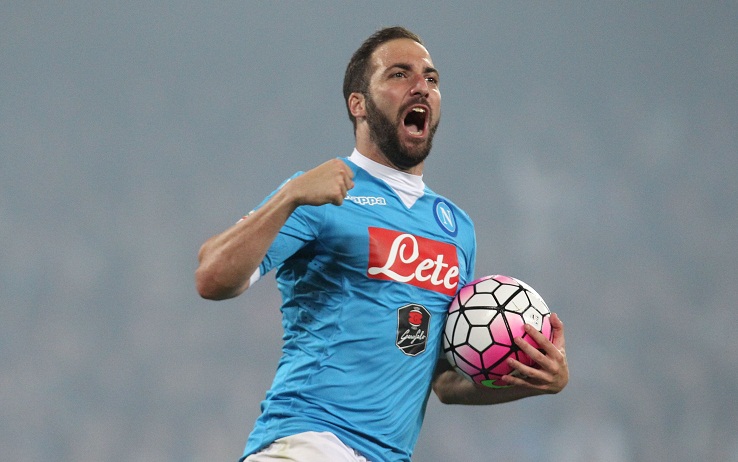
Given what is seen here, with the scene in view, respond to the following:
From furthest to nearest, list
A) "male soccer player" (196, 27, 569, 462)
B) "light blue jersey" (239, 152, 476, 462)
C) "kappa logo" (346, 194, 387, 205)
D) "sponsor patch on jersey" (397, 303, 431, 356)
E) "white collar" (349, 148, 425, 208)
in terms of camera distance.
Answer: "white collar" (349, 148, 425, 208)
"kappa logo" (346, 194, 387, 205)
"sponsor patch on jersey" (397, 303, 431, 356)
"light blue jersey" (239, 152, 476, 462)
"male soccer player" (196, 27, 569, 462)

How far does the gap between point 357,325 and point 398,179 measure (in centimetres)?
62

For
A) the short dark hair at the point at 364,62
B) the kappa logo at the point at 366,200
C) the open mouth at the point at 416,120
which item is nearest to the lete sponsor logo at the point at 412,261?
the kappa logo at the point at 366,200

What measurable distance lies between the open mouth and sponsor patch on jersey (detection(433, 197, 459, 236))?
261 mm

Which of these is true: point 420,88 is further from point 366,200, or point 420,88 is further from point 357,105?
point 366,200

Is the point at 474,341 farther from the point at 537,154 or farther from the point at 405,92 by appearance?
the point at 537,154

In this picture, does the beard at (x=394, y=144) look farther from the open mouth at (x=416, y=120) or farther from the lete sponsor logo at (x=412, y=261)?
the lete sponsor logo at (x=412, y=261)

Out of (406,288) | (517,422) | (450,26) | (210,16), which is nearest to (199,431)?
(517,422)

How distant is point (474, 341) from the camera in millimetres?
2604

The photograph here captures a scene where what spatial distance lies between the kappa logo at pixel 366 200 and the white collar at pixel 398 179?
110 mm

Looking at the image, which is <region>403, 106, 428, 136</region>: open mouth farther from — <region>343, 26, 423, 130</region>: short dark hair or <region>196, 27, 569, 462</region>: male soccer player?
<region>343, 26, 423, 130</region>: short dark hair

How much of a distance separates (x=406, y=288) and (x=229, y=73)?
19.0 ft

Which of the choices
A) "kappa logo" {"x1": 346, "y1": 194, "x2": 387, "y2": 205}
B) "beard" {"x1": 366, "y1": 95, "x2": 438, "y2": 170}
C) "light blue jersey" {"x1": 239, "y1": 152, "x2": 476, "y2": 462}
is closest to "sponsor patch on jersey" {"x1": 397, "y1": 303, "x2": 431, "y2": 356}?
"light blue jersey" {"x1": 239, "y1": 152, "x2": 476, "y2": 462}

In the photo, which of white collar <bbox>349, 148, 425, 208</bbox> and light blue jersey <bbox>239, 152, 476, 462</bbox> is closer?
light blue jersey <bbox>239, 152, 476, 462</bbox>

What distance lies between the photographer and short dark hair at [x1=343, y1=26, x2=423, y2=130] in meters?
3.06
